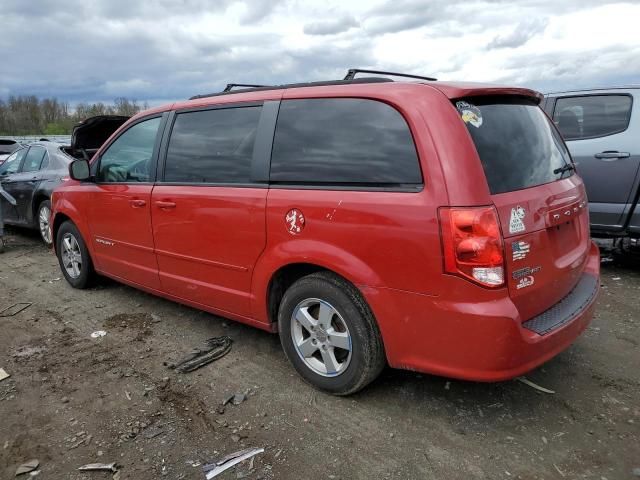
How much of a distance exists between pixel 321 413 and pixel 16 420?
177 centimetres

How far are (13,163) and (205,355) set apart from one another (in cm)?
657

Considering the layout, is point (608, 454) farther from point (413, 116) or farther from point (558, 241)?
point (413, 116)

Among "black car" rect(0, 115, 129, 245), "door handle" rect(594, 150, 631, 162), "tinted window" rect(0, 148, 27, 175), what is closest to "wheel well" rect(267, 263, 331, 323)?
"door handle" rect(594, 150, 631, 162)

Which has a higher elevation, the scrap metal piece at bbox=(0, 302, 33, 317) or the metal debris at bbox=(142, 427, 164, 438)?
the scrap metal piece at bbox=(0, 302, 33, 317)

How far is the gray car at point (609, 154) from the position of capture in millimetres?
5145

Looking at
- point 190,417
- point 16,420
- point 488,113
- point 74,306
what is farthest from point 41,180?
point 488,113

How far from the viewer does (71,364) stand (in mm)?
3588

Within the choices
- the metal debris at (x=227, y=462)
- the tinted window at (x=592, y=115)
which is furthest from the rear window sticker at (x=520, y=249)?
the tinted window at (x=592, y=115)

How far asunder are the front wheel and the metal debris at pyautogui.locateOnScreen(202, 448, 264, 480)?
19.5 feet

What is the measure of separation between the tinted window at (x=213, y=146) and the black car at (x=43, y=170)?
4031mm

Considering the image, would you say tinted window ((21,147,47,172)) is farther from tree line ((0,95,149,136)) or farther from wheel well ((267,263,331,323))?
tree line ((0,95,149,136))

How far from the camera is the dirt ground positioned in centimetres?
245

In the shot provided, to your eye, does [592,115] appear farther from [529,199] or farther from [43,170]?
[43,170]

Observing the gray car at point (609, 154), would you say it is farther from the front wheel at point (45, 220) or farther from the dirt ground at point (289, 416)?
the front wheel at point (45, 220)
